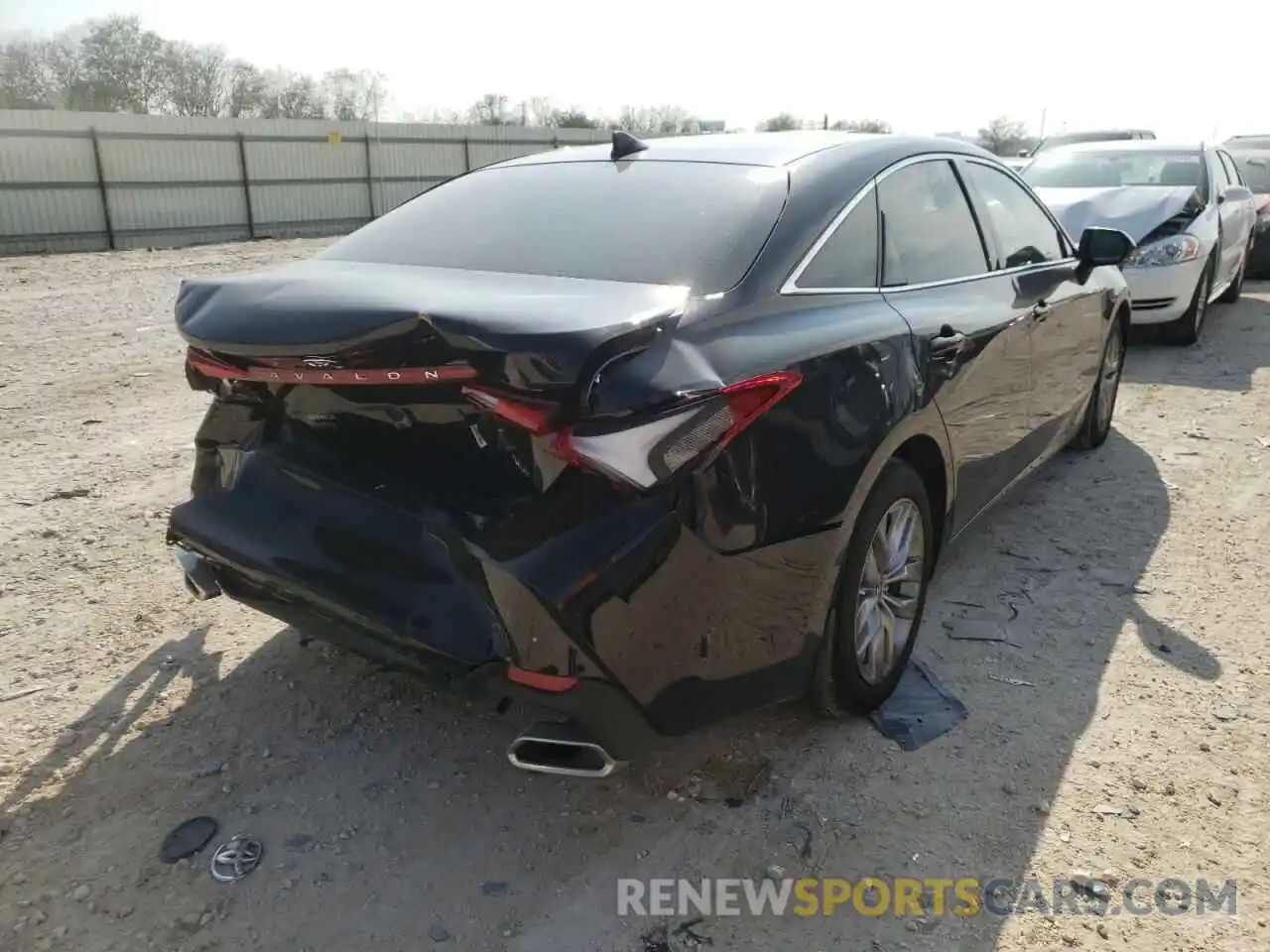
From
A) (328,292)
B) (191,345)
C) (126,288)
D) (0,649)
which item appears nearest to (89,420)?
(0,649)

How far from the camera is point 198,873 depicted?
2371 millimetres

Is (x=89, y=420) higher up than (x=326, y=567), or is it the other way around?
(x=326, y=567)

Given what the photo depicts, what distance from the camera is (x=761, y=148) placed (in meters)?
3.14

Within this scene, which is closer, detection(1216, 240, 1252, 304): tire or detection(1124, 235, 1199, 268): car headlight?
detection(1124, 235, 1199, 268): car headlight

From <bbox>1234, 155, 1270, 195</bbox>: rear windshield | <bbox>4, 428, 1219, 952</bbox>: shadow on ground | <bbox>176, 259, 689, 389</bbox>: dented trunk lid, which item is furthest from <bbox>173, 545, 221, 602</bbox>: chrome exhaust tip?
<bbox>1234, 155, 1270, 195</bbox>: rear windshield

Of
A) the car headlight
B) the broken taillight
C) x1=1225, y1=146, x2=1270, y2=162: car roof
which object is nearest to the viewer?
the broken taillight

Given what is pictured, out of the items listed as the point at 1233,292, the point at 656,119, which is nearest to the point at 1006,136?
the point at 656,119

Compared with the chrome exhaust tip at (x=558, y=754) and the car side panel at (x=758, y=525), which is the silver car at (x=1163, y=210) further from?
the chrome exhaust tip at (x=558, y=754)

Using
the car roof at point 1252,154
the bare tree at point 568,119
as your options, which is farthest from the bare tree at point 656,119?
the car roof at point 1252,154

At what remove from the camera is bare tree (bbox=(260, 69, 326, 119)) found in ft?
129

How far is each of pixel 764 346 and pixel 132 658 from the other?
2.35 metres

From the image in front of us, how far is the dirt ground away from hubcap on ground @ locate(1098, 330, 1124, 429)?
4.30 ft

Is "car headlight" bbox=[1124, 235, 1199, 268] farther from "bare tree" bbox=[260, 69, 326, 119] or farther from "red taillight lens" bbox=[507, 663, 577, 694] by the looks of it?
"bare tree" bbox=[260, 69, 326, 119]

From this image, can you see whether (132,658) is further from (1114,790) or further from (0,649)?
(1114,790)
